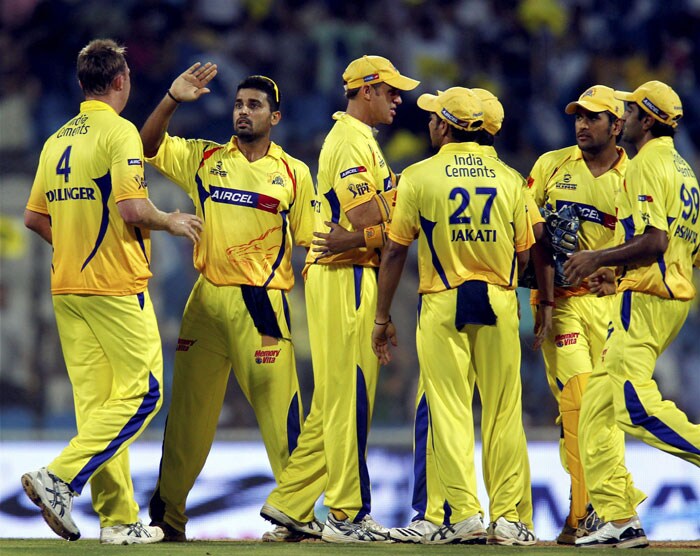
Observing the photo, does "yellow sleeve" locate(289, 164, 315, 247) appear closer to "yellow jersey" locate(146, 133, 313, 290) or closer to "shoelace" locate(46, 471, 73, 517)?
"yellow jersey" locate(146, 133, 313, 290)

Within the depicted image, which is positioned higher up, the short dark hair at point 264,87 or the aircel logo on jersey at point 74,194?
the short dark hair at point 264,87

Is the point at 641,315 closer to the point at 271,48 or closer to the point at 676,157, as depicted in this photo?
the point at 676,157

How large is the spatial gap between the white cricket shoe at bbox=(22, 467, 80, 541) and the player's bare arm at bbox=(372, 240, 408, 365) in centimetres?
179

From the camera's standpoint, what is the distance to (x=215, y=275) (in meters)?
6.89

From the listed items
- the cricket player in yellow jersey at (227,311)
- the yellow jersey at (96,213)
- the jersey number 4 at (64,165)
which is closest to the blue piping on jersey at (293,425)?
the cricket player in yellow jersey at (227,311)

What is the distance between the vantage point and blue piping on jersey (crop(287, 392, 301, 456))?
6.92 m

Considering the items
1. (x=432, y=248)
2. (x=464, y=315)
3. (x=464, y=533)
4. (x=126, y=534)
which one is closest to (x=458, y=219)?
(x=432, y=248)

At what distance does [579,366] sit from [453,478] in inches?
47.9

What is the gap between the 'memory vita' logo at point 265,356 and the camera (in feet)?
22.5

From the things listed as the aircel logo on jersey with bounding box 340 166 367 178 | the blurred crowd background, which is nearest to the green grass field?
the aircel logo on jersey with bounding box 340 166 367 178

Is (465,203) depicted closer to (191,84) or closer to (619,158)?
(619,158)

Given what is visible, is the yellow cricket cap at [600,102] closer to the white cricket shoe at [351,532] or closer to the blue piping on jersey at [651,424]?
the blue piping on jersey at [651,424]

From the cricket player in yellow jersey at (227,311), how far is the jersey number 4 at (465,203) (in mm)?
1071

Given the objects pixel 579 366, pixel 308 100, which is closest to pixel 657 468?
pixel 579 366
